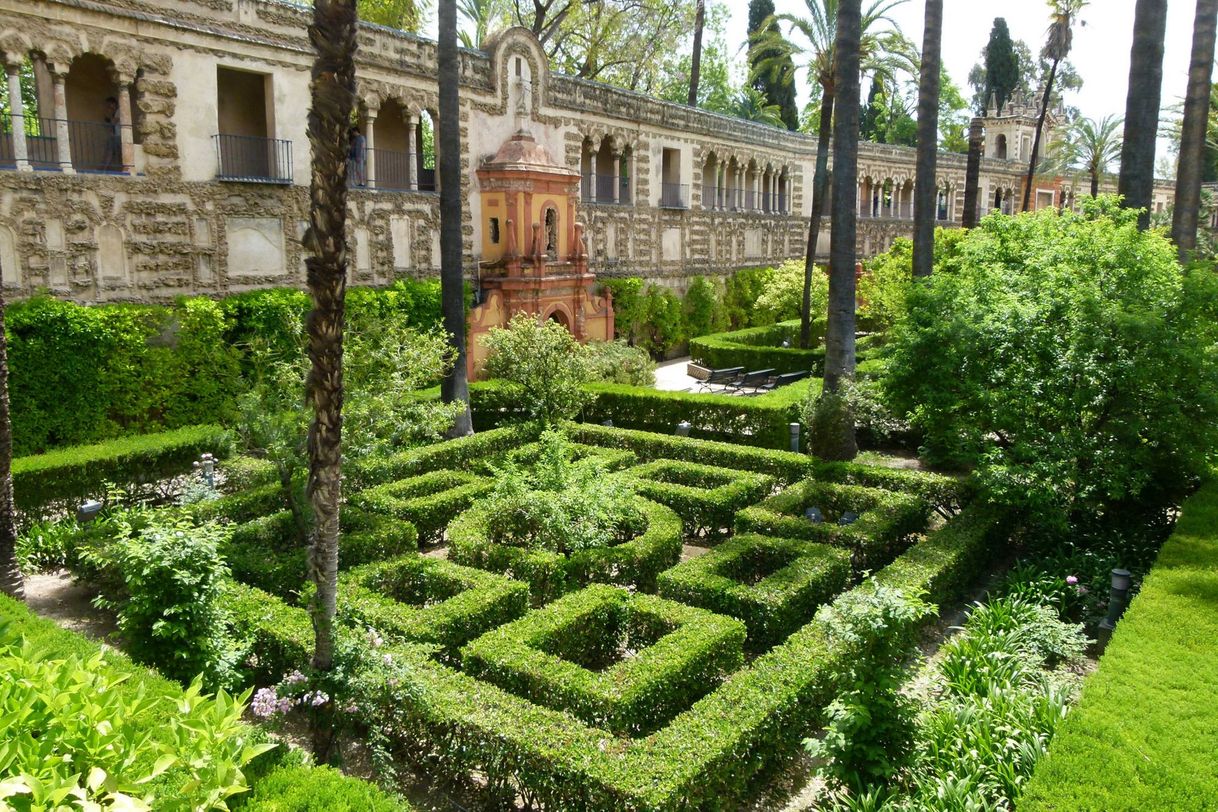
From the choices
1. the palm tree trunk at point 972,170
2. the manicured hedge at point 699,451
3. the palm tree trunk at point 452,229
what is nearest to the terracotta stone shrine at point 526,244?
the palm tree trunk at point 452,229

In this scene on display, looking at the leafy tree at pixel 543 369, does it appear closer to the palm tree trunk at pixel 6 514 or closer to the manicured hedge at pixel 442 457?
the manicured hedge at pixel 442 457

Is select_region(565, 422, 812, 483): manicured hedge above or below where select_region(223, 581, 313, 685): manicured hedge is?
above

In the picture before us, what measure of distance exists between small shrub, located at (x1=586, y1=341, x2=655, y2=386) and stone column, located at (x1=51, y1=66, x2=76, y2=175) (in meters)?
10.7

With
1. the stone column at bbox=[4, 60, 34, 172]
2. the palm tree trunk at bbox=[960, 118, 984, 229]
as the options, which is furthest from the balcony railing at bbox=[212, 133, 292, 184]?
the palm tree trunk at bbox=[960, 118, 984, 229]

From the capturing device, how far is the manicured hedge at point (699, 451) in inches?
541

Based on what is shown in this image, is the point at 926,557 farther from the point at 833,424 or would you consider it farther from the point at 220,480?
the point at 220,480

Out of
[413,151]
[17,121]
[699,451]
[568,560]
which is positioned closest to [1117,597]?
[568,560]

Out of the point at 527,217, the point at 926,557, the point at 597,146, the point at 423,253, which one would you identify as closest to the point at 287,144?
the point at 423,253

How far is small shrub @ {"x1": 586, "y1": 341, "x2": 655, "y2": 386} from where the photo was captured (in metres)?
20.6

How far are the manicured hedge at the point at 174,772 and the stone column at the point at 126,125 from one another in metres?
12.1

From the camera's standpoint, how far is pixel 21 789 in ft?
12.5

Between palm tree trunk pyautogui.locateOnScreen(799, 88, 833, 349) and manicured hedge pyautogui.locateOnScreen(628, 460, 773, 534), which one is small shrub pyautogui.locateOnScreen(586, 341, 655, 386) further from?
palm tree trunk pyautogui.locateOnScreen(799, 88, 833, 349)

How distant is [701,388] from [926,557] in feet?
50.2

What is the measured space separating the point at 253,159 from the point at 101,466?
32.9 feet
